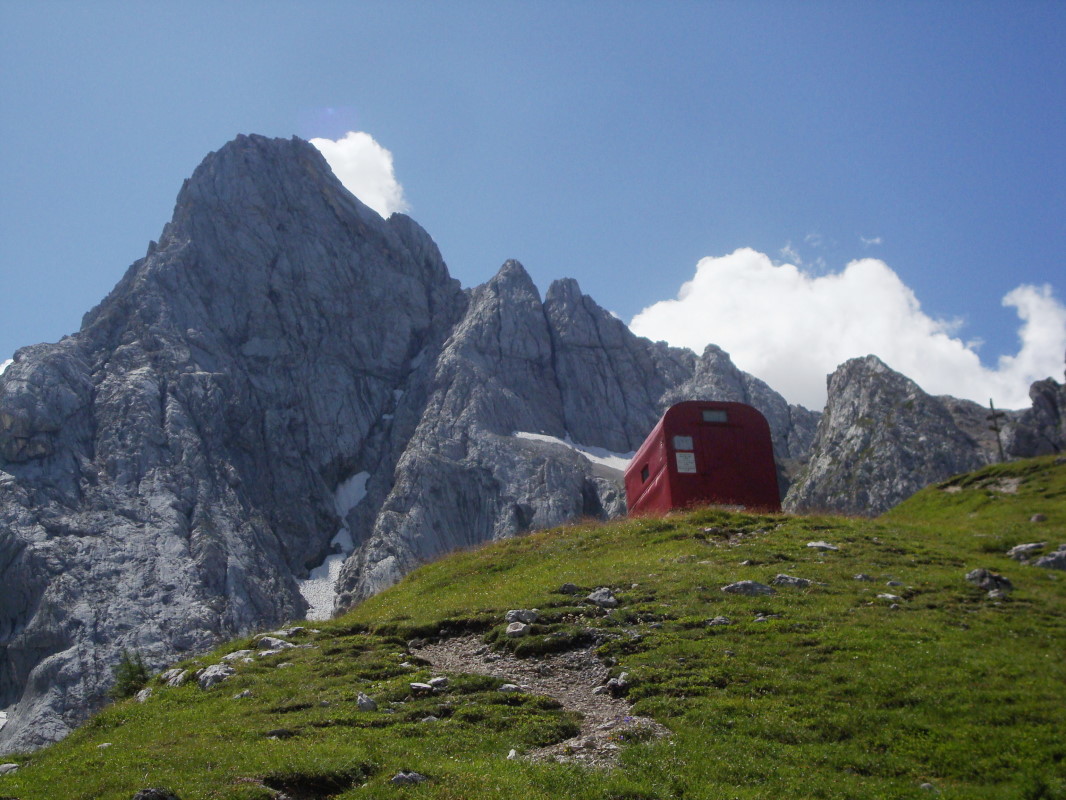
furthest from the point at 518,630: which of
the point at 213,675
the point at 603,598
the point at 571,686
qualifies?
the point at 213,675

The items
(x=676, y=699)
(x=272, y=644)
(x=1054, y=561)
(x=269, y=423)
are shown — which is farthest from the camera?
(x=269, y=423)

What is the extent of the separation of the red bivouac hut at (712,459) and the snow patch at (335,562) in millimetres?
97045

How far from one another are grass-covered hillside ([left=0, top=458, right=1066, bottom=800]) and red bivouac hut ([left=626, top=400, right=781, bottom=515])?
12.0 m

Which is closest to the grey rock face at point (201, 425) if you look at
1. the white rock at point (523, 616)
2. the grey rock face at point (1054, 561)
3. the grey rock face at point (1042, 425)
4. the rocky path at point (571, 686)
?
the white rock at point (523, 616)

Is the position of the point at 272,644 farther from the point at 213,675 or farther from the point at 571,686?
the point at 571,686

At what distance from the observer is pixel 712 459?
143 ft

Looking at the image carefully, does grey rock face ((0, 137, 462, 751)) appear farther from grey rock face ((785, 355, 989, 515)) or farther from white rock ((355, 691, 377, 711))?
white rock ((355, 691, 377, 711))

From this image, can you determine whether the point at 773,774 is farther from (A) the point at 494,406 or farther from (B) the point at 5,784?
(A) the point at 494,406

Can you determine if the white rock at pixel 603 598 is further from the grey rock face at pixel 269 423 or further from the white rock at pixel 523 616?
the grey rock face at pixel 269 423

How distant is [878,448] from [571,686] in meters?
115

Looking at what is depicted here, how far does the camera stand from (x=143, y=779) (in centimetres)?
1372

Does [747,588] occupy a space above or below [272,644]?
above

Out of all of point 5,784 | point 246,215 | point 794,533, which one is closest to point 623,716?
point 5,784

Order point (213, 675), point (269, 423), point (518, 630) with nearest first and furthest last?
point (213, 675) < point (518, 630) < point (269, 423)
